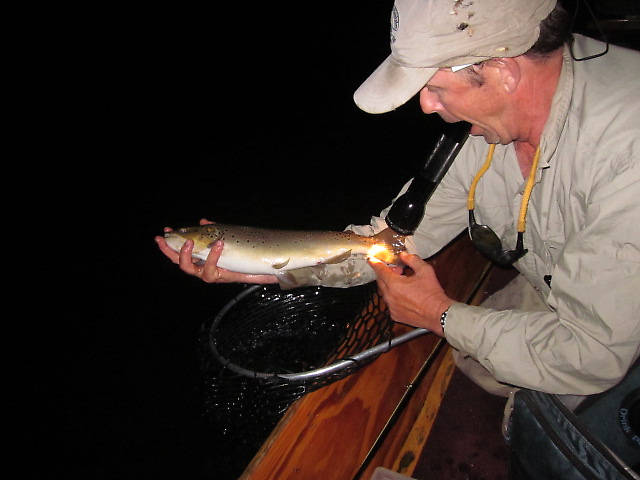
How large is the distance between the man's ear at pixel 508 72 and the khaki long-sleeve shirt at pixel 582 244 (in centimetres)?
23

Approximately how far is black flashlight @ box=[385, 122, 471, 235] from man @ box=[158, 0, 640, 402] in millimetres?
276

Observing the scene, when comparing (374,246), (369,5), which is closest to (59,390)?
(374,246)

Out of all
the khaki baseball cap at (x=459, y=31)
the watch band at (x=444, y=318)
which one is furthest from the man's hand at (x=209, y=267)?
the khaki baseball cap at (x=459, y=31)

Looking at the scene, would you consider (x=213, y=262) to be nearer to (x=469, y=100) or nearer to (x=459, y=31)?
(x=469, y=100)

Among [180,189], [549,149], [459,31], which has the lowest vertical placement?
[180,189]

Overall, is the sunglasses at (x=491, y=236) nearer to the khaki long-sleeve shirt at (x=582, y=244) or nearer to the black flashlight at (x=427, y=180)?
the khaki long-sleeve shirt at (x=582, y=244)

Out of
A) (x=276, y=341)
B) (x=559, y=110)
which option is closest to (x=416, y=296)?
(x=559, y=110)

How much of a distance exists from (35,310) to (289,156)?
741cm

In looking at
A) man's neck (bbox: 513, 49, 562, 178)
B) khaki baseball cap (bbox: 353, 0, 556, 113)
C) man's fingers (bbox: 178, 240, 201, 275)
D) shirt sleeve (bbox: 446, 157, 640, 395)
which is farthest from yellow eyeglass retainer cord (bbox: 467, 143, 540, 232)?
man's fingers (bbox: 178, 240, 201, 275)

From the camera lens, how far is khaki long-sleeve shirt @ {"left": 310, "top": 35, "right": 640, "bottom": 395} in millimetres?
1542

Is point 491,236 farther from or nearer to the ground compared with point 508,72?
nearer to the ground

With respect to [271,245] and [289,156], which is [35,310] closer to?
[271,245]

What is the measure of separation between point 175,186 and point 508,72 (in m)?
9.15

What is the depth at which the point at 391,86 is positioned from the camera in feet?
5.71
